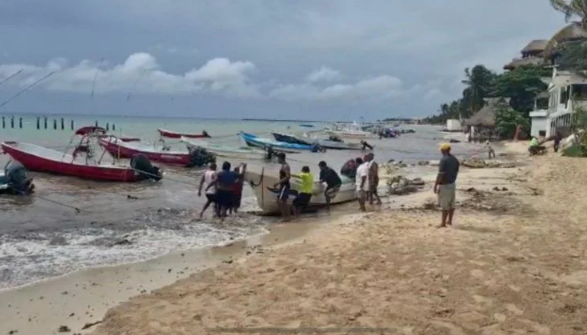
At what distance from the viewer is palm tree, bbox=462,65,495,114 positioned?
8106cm

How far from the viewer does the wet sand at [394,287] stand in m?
5.88

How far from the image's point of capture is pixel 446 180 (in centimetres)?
1115

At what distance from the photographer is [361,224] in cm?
1228

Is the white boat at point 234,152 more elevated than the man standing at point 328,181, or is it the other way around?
the man standing at point 328,181

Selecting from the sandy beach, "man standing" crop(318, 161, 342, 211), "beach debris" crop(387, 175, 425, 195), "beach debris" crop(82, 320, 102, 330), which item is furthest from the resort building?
"beach debris" crop(82, 320, 102, 330)

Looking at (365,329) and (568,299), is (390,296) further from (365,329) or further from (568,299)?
(568,299)

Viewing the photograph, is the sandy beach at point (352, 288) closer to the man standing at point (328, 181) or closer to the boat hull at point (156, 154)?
the man standing at point (328, 181)

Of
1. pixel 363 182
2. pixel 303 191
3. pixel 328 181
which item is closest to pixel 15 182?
pixel 303 191

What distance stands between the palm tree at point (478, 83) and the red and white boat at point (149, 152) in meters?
56.9

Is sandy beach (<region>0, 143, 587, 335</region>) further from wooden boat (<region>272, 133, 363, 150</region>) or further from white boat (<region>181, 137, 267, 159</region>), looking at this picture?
wooden boat (<region>272, 133, 363, 150</region>)

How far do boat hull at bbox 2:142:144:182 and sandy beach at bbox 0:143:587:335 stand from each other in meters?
12.6

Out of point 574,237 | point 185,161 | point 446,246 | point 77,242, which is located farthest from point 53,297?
point 185,161

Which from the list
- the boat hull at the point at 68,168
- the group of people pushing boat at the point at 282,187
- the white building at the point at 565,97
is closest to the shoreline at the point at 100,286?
the group of people pushing boat at the point at 282,187

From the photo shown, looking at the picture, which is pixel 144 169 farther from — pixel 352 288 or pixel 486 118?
pixel 486 118
